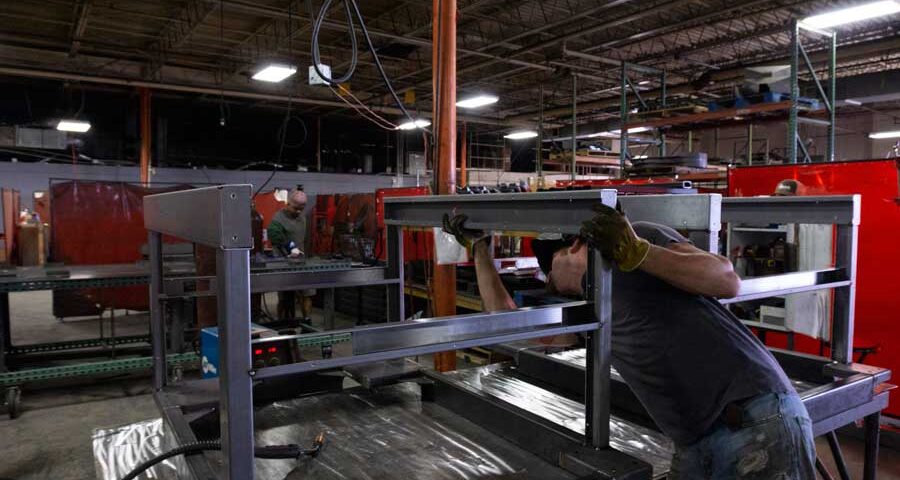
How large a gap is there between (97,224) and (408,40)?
5.36 meters

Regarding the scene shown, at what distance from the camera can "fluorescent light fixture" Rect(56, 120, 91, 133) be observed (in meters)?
11.7

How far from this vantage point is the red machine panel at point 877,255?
416 centimetres

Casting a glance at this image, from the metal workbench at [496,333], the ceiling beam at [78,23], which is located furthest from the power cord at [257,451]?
the ceiling beam at [78,23]

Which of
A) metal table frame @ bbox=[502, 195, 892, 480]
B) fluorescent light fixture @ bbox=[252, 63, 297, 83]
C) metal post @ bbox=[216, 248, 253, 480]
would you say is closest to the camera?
metal post @ bbox=[216, 248, 253, 480]

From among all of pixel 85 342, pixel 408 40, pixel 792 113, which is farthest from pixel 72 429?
pixel 408 40

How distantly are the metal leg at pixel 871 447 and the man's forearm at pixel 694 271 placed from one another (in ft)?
4.32

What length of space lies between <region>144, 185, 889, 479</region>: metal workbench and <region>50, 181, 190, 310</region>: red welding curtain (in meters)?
5.75

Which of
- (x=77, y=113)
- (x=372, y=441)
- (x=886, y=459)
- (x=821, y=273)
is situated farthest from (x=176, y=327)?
(x=77, y=113)

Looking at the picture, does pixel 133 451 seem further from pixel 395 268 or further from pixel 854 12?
pixel 854 12

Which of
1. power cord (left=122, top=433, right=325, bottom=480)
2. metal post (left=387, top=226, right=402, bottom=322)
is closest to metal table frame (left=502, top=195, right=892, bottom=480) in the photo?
metal post (left=387, top=226, right=402, bottom=322)

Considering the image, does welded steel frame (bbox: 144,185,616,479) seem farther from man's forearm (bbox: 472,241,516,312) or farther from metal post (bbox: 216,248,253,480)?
man's forearm (bbox: 472,241,516,312)

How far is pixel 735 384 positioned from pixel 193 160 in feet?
45.6

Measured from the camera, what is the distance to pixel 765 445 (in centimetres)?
166

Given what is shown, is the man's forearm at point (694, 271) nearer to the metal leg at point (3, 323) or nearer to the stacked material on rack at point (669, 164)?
the stacked material on rack at point (669, 164)
